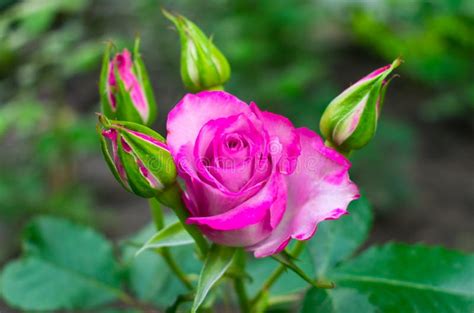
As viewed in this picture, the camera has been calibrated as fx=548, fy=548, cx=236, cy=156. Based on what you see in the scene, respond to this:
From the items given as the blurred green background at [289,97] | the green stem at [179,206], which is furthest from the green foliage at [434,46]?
the green stem at [179,206]

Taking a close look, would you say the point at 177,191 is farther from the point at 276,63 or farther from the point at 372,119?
the point at 276,63

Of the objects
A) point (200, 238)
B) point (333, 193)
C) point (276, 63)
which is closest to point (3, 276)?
point (200, 238)

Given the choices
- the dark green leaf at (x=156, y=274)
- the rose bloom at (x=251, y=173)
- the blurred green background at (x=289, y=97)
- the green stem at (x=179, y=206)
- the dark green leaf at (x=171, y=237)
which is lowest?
the blurred green background at (x=289, y=97)

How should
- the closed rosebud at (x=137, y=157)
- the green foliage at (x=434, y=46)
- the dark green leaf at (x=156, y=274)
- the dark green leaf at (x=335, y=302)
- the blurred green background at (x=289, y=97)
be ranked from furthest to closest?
the green foliage at (x=434, y=46), the blurred green background at (x=289, y=97), the dark green leaf at (x=156, y=274), the dark green leaf at (x=335, y=302), the closed rosebud at (x=137, y=157)

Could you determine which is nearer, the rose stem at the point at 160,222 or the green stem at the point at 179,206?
the green stem at the point at 179,206

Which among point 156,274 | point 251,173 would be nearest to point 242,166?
point 251,173

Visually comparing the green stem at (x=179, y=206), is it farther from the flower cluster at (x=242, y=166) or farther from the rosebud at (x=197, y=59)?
the rosebud at (x=197, y=59)
